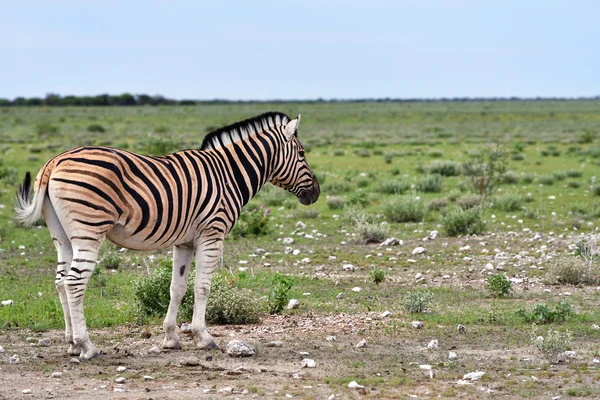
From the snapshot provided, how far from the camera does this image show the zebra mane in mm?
9656

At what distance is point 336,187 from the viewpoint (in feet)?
87.1

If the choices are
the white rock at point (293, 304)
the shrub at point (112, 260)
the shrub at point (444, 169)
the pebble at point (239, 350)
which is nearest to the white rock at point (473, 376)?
the pebble at point (239, 350)

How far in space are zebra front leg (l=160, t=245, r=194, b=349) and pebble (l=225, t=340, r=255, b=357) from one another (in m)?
0.72

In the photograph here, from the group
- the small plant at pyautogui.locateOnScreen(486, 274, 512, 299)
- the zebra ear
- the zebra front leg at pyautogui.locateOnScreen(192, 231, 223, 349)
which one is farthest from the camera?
the small plant at pyautogui.locateOnScreen(486, 274, 512, 299)

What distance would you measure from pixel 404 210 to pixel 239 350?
11.5 meters

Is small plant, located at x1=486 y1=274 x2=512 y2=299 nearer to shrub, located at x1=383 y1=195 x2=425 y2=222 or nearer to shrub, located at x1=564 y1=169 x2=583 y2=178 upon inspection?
shrub, located at x1=383 y1=195 x2=425 y2=222

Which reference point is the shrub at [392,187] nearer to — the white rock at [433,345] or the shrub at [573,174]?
the shrub at [573,174]

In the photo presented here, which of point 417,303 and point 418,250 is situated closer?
point 417,303

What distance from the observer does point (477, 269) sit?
45.8 feet

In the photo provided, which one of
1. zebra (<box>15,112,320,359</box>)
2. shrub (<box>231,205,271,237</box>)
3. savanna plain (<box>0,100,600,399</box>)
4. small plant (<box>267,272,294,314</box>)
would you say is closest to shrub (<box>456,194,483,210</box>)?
savanna plain (<box>0,100,600,399</box>)

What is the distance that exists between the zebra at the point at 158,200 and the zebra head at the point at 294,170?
0.05 feet

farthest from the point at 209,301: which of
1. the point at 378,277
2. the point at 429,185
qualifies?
the point at 429,185

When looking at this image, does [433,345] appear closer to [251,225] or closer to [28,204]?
[28,204]

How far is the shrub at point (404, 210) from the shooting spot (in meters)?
19.7
